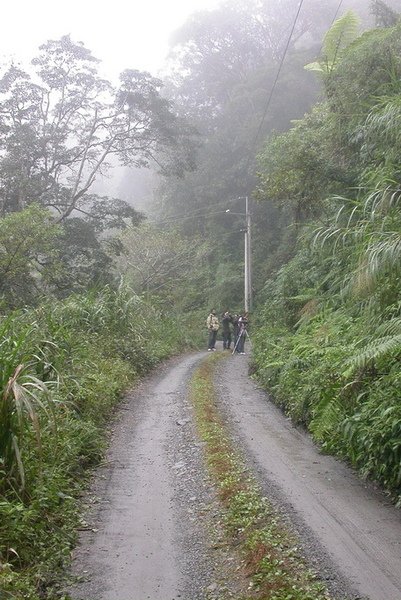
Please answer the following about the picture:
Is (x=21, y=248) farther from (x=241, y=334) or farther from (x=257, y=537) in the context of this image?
(x=257, y=537)

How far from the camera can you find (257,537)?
4848 mm

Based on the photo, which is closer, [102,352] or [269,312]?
[102,352]

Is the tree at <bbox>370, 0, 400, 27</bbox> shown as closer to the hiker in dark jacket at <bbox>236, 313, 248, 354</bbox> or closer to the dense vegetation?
the dense vegetation

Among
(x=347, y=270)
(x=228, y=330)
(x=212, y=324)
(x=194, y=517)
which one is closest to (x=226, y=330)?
(x=228, y=330)

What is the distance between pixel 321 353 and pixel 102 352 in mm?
5559

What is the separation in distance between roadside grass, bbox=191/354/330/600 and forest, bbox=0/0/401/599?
3.97 feet

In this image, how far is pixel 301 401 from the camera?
9188mm

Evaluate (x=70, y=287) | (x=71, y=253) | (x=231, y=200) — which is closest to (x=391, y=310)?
(x=70, y=287)

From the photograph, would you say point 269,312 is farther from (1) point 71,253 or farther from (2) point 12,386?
(2) point 12,386

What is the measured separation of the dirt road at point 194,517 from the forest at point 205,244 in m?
0.28

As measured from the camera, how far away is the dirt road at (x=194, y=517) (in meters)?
4.29

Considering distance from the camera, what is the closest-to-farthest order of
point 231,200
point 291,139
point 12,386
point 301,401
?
point 12,386 < point 301,401 < point 291,139 < point 231,200

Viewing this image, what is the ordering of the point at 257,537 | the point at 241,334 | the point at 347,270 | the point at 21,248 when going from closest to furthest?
the point at 257,537, the point at 347,270, the point at 21,248, the point at 241,334

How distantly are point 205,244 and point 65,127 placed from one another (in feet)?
40.1
